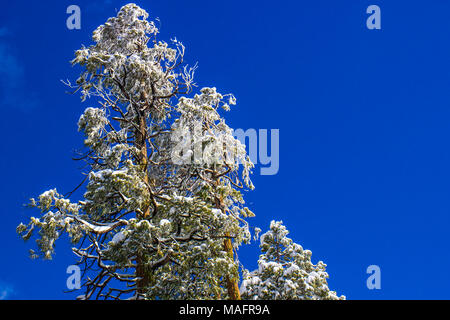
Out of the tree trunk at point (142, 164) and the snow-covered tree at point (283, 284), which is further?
the snow-covered tree at point (283, 284)

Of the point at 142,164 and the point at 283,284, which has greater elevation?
A: the point at 142,164

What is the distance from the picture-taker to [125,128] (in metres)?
13.4

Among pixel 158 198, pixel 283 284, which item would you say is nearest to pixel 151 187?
pixel 158 198

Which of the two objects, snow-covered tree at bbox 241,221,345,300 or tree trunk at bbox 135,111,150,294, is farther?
snow-covered tree at bbox 241,221,345,300

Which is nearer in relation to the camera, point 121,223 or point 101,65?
point 121,223

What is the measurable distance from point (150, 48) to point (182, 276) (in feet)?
30.3

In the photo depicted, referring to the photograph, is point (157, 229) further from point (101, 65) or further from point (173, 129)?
point (101, 65)

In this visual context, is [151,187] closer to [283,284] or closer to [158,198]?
[158,198]

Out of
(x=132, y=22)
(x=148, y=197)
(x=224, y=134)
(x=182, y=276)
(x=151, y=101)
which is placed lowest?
(x=182, y=276)

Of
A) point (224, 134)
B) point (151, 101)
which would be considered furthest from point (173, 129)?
point (224, 134)

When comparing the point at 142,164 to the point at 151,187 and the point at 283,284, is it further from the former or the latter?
the point at 283,284

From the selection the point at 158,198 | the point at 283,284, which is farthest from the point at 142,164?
the point at 283,284
